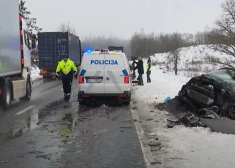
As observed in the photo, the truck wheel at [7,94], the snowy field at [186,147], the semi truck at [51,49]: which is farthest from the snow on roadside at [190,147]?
the semi truck at [51,49]

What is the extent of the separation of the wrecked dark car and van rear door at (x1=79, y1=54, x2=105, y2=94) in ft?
8.77

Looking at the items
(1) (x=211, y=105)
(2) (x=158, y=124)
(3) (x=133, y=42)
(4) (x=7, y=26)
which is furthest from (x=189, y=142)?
(3) (x=133, y=42)

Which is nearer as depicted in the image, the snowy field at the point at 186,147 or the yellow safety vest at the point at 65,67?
the snowy field at the point at 186,147

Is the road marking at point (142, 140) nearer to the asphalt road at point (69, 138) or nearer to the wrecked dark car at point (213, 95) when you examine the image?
the asphalt road at point (69, 138)

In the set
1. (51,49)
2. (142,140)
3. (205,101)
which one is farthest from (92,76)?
(51,49)

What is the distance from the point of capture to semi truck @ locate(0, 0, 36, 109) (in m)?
11.3

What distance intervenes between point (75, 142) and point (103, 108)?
15.6 feet

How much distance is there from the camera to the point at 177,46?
43.7 m

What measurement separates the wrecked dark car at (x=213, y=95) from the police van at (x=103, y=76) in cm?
209

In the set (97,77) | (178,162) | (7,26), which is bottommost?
(178,162)

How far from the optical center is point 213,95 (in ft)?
31.4

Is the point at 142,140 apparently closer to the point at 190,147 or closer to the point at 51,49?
the point at 190,147

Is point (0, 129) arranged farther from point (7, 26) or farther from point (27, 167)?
point (7, 26)

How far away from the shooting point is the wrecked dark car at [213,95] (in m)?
9.09
